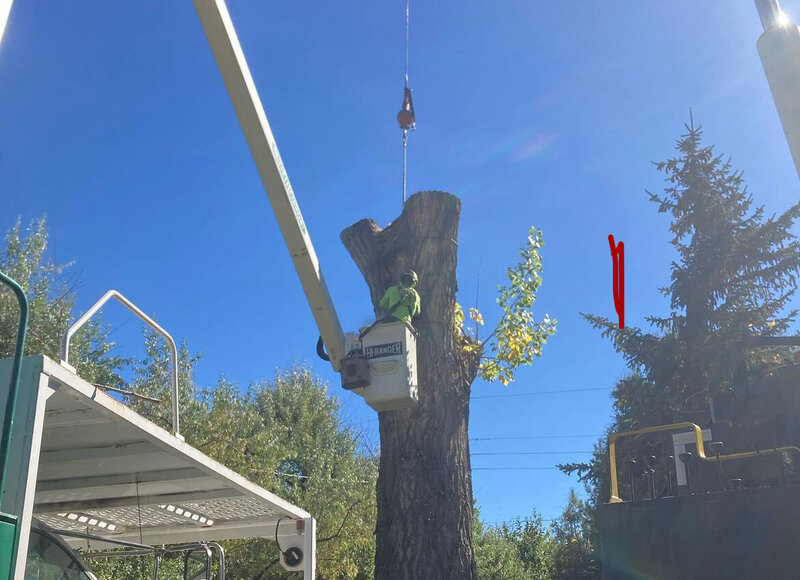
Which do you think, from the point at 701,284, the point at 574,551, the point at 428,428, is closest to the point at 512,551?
the point at 574,551

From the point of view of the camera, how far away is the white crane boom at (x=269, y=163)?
5723 mm

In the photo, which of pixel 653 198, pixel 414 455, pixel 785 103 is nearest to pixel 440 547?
pixel 414 455

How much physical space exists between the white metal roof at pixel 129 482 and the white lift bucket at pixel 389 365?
3.81ft

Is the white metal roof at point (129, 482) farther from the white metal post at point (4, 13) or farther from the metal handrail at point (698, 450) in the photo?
the metal handrail at point (698, 450)

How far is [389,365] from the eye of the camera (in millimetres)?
6344

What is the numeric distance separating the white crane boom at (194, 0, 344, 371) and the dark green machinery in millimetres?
3420

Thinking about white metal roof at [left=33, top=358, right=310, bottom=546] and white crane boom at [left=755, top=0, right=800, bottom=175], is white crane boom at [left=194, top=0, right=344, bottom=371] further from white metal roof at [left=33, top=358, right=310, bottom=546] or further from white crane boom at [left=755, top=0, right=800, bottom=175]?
white crane boom at [left=755, top=0, right=800, bottom=175]

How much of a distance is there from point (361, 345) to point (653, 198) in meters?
15.3

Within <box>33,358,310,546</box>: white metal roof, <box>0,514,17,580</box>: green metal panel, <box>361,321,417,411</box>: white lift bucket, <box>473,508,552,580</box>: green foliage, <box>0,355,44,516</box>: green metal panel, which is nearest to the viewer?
<box>0,514,17,580</box>: green metal panel

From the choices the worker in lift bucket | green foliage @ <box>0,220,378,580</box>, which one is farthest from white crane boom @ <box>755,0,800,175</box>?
green foliage @ <box>0,220,378,580</box>

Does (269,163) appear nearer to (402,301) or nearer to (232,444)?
(402,301)

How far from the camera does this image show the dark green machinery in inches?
107

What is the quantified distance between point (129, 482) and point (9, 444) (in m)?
2.32

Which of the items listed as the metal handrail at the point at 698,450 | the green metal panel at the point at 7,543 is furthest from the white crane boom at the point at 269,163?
the green metal panel at the point at 7,543
